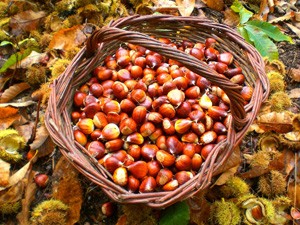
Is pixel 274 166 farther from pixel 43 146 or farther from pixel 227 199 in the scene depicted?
pixel 43 146

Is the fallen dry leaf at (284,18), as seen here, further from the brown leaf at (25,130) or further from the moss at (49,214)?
the moss at (49,214)

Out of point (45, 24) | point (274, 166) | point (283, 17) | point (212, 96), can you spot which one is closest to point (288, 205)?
point (274, 166)

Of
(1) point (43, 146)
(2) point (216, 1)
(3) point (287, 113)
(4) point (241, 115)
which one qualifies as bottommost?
(1) point (43, 146)

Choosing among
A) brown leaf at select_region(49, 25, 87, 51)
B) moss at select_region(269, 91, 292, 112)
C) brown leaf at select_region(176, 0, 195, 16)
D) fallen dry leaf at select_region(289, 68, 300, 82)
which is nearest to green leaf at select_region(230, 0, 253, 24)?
brown leaf at select_region(176, 0, 195, 16)

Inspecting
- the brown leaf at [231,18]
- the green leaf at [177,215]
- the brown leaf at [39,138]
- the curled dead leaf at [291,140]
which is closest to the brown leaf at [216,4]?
the brown leaf at [231,18]

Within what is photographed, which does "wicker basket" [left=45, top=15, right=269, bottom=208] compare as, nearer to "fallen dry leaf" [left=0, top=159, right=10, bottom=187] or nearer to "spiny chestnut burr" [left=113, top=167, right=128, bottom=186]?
"spiny chestnut burr" [left=113, top=167, right=128, bottom=186]

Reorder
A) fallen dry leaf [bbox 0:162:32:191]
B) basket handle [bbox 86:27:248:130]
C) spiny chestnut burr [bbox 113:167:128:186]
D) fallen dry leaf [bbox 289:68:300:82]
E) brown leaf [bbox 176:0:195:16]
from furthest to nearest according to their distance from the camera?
brown leaf [bbox 176:0:195:16]
fallen dry leaf [bbox 289:68:300:82]
fallen dry leaf [bbox 0:162:32:191]
spiny chestnut burr [bbox 113:167:128:186]
basket handle [bbox 86:27:248:130]
